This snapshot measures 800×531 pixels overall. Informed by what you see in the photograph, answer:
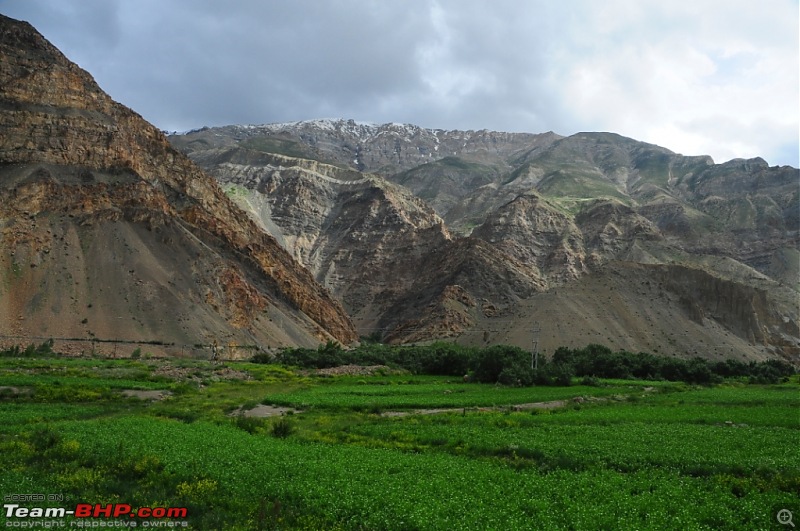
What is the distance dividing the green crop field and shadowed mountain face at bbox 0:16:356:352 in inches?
2133

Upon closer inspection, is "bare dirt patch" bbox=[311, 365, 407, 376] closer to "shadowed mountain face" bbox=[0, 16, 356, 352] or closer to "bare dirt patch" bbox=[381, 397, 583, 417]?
"shadowed mountain face" bbox=[0, 16, 356, 352]

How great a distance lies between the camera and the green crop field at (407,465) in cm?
1498

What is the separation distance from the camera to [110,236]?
10438 centimetres

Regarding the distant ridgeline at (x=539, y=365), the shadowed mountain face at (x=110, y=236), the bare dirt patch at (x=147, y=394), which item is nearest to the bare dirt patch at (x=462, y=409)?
the distant ridgeline at (x=539, y=365)

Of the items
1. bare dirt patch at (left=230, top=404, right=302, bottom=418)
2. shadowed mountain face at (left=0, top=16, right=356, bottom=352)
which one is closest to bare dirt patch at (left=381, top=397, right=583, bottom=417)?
bare dirt patch at (left=230, top=404, right=302, bottom=418)

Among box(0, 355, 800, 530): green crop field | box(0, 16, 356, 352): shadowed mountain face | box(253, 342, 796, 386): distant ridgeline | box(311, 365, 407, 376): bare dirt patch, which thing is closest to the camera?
box(0, 355, 800, 530): green crop field

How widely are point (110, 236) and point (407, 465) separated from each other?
10286 centimetres

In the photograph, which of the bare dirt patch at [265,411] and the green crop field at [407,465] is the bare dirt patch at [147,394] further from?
the bare dirt patch at [265,411]

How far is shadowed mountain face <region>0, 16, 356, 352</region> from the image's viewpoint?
3533 inches

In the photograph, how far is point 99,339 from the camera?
277 ft

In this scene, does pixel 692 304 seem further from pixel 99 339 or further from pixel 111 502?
pixel 111 502

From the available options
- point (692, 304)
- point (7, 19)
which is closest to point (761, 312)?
point (692, 304)

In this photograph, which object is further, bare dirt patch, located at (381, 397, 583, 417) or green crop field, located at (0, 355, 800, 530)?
bare dirt patch, located at (381, 397, 583, 417)

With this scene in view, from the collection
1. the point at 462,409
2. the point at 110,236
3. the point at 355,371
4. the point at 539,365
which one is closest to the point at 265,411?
the point at 462,409
